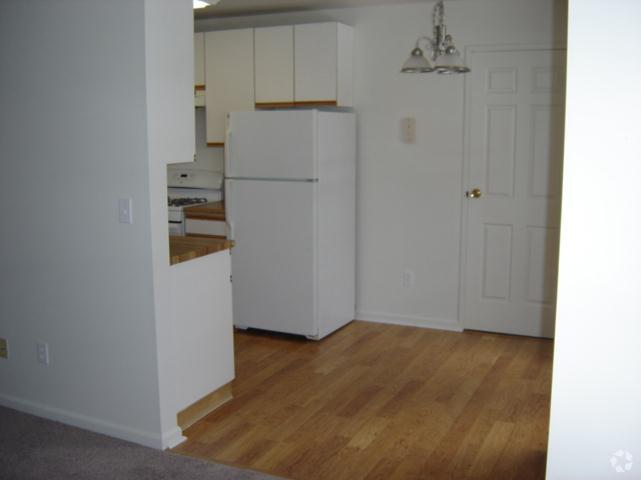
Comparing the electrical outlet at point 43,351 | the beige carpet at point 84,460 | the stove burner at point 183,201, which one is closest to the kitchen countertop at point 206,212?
A: the stove burner at point 183,201

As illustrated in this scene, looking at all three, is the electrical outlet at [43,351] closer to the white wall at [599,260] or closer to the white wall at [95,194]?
the white wall at [95,194]

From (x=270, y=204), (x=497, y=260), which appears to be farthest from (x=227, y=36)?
(x=497, y=260)

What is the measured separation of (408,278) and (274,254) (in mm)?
1087

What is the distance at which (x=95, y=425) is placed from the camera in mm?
3404

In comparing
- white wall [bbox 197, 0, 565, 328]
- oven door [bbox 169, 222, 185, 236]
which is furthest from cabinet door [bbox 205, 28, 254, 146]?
oven door [bbox 169, 222, 185, 236]

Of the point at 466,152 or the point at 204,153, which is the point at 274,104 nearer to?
the point at 204,153

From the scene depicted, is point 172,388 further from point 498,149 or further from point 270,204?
point 498,149

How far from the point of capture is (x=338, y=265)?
5.15 m

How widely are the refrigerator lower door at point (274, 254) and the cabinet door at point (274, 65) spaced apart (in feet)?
2.36

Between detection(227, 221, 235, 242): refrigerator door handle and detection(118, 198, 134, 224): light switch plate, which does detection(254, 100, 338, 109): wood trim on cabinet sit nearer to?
detection(227, 221, 235, 242): refrigerator door handle

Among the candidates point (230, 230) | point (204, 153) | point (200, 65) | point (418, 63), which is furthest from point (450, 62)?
point (204, 153)

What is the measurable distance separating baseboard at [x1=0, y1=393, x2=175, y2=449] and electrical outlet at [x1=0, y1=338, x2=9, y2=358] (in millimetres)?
227

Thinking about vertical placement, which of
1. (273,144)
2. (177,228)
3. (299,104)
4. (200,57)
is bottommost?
(177,228)

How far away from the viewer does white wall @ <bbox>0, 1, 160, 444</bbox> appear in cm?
311
